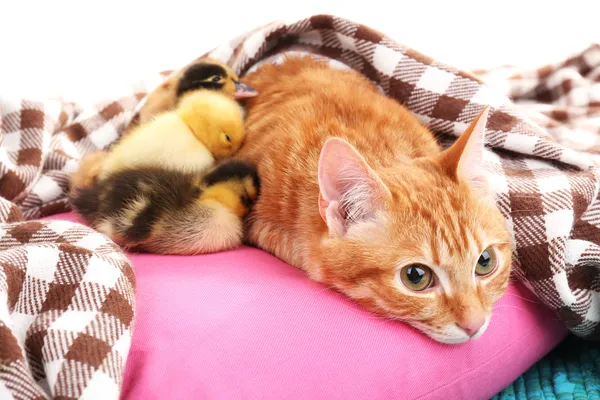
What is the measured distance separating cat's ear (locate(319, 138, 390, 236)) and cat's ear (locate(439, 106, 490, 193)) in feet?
0.62

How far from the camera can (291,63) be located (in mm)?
1854

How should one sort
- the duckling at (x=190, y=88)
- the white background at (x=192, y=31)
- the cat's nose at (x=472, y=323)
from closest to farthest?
the cat's nose at (x=472, y=323)
the duckling at (x=190, y=88)
the white background at (x=192, y=31)

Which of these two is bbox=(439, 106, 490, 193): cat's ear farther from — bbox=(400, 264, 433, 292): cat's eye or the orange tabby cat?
bbox=(400, 264, 433, 292): cat's eye

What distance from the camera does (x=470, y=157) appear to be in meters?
1.16

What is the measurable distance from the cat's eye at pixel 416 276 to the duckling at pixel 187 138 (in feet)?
2.31

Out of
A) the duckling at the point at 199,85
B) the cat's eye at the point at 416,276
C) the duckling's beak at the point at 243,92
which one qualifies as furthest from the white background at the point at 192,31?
the cat's eye at the point at 416,276

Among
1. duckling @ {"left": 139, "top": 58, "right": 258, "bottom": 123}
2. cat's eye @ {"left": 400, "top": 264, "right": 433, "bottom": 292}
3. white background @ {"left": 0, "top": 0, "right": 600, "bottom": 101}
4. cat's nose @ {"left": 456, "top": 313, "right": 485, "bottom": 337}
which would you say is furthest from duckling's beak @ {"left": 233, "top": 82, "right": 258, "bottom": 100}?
cat's nose @ {"left": 456, "top": 313, "right": 485, "bottom": 337}

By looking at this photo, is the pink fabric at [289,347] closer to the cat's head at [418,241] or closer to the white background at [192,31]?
the cat's head at [418,241]

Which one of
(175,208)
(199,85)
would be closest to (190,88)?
(199,85)

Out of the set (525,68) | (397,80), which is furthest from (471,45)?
(397,80)

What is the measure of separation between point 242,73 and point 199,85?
1.03 feet

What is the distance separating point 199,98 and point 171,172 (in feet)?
1.18

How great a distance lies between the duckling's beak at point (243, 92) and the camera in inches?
70.0

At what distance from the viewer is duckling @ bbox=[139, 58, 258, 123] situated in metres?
1.75
